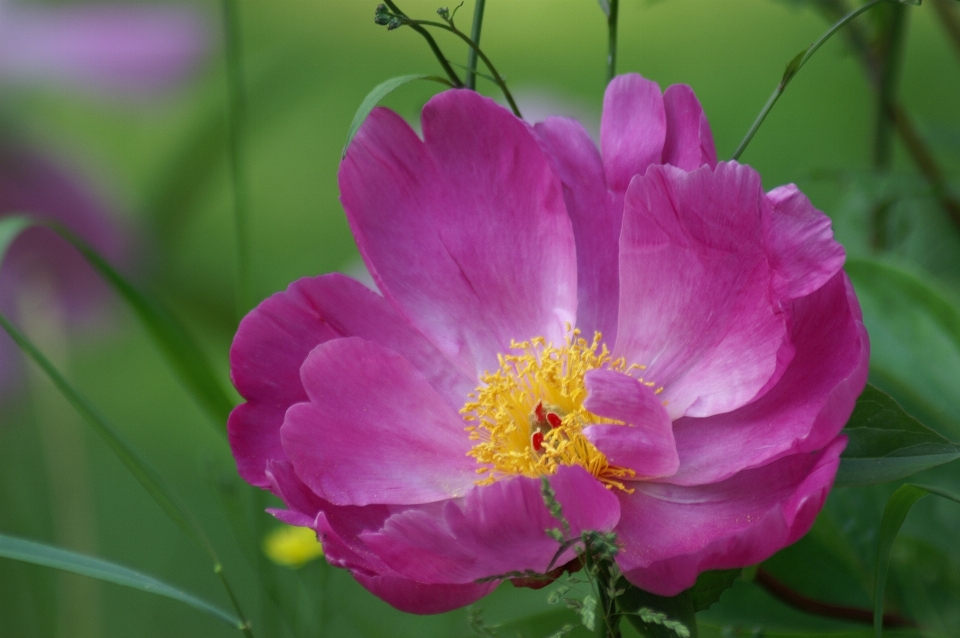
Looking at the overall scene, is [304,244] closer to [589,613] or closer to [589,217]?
[589,217]

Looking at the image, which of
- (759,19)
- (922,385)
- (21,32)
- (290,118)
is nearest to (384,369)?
(922,385)

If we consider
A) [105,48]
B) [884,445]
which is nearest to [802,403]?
[884,445]

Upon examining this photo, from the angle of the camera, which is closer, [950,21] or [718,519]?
[718,519]

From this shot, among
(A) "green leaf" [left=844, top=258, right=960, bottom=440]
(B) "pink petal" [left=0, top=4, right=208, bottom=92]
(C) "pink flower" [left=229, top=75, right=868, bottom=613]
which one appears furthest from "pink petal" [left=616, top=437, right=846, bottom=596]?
(B) "pink petal" [left=0, top=4, right=208, bottom=92]

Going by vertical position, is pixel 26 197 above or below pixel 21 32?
below

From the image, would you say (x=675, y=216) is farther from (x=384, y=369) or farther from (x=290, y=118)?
(x=290, y=118)

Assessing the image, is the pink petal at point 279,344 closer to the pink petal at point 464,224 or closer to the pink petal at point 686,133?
the pink petal at point 464,224
